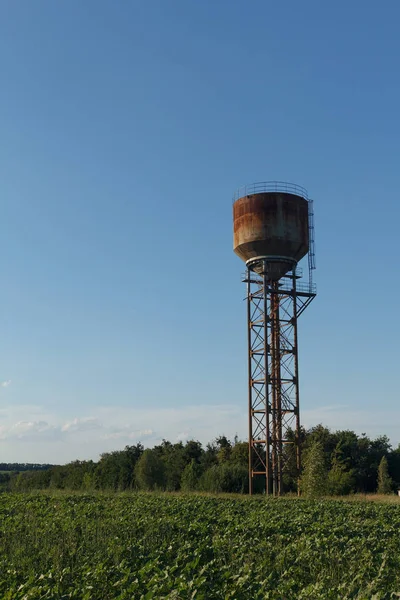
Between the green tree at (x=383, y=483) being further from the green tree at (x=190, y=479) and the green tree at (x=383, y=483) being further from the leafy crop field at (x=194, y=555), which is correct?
the leafy crop field at (x=194, y=555)

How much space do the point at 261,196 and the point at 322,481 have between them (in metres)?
19.1

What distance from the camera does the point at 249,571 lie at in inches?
441

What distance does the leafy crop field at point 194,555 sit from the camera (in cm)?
1062

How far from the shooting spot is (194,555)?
1377 cm

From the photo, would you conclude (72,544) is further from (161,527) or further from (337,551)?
(337,551)

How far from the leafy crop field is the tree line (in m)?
20.7

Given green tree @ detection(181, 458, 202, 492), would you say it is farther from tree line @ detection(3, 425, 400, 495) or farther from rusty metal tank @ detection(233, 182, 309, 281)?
rusty metal tank @ detection(233, 182, 309, 281)

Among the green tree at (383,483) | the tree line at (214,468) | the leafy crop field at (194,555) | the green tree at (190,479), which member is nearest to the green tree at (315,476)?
the tree line at (214,468)

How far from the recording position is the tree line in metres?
49.2

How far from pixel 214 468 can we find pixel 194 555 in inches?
1544

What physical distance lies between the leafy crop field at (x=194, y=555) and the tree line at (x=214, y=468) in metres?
20.7

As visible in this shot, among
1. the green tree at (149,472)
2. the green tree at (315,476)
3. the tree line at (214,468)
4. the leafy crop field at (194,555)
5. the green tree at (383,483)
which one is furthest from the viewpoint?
the green tree at (383,483)

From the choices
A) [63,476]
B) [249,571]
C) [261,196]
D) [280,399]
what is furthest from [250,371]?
[63,476]

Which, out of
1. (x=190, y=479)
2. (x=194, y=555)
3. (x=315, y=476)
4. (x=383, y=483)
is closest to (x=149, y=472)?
(x=190, y=479)
